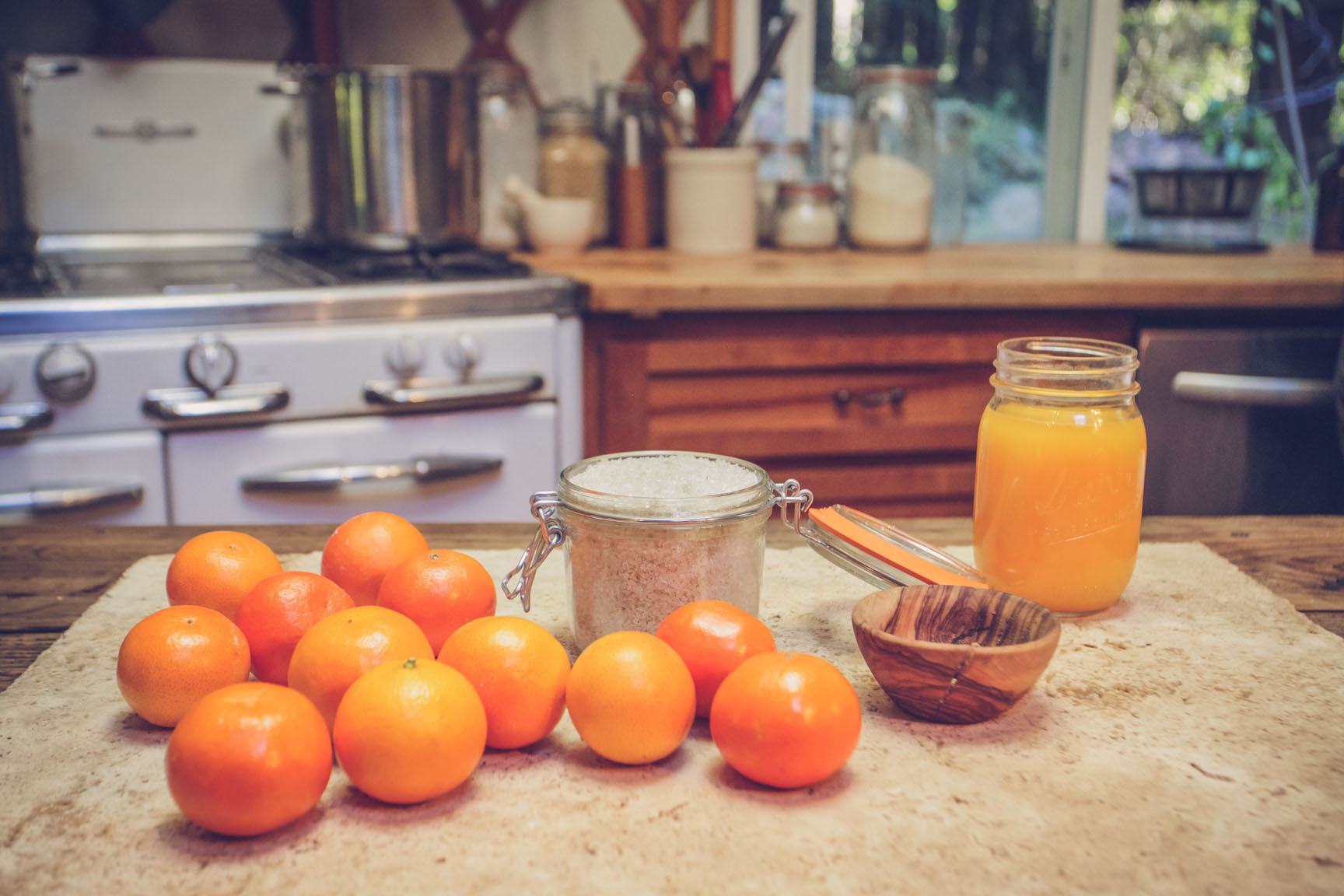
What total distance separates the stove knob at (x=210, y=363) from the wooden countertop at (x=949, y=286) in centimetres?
52

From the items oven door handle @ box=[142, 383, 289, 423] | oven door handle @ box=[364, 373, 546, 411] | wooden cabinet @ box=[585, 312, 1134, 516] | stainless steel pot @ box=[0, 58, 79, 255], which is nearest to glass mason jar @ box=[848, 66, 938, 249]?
wooden cabinet @ box=[585, 312, 1134, 516]

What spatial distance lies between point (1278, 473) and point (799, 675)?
1535 millimetres

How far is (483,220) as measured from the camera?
2340mm

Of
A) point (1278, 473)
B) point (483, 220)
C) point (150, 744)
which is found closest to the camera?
point (150, 744)

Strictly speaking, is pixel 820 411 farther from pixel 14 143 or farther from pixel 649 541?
pixel 14 143

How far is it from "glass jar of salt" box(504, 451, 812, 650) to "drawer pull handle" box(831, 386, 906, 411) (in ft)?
3.35

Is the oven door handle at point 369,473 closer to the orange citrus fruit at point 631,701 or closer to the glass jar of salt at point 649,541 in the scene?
the glass jar of salt at point 649,541

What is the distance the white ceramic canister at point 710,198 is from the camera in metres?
2.15

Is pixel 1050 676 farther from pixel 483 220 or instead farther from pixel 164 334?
pixel 483 220

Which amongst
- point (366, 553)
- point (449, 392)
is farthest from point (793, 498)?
point (449, 392)

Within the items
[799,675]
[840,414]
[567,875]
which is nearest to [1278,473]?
[840,414]

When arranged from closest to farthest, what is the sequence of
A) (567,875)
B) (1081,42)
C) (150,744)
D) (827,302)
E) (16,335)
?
1. (567,875)
2. (150,744)
3. (16,335)
4. (827,302)
5. (1081,42)

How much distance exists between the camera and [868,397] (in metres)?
1.76

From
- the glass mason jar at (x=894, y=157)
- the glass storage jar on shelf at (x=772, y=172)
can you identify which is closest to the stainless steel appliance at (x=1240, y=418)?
the glass mason jar at (x=894, y=157)
